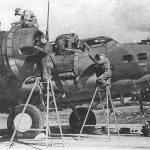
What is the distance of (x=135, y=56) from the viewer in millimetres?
11109

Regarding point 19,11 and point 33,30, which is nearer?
point 33,30

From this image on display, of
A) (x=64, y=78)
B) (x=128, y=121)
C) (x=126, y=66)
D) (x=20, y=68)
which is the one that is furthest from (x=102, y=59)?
(x=128, y=121)

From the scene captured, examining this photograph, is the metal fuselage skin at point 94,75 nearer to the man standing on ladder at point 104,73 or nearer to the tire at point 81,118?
the man standing on ladder at point 104,73

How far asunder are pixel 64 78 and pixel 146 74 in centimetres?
310

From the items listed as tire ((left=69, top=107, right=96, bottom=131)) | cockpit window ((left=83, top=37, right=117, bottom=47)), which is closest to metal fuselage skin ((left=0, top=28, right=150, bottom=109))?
cockpit window ((left=83, top=37, right=117, bottom=47))

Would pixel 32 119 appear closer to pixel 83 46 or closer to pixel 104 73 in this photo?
pixel 104 73

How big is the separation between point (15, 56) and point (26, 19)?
7.00 feet

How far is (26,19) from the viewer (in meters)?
10.8

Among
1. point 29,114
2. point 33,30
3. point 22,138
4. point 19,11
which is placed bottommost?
point 22,138

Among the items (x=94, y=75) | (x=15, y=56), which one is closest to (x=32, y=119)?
(x=15, y=56)

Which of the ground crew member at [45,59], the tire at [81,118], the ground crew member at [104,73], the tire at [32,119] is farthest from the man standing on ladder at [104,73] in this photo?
the tire at [81,118]

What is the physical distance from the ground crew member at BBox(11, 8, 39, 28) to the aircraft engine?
1.03 meters

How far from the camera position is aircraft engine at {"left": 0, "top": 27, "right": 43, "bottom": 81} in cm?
916

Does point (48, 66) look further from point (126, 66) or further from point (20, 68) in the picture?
point (126, 66)
